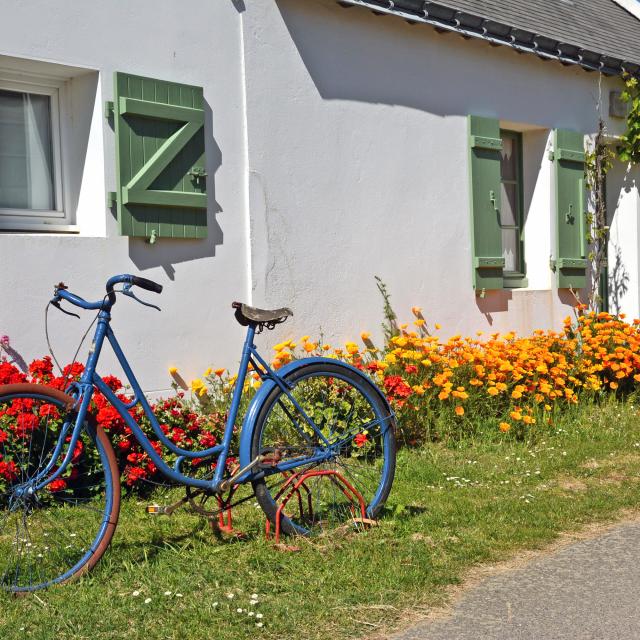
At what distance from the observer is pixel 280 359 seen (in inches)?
254

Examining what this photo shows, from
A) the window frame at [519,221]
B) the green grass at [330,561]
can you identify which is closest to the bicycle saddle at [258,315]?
the green grass at [330,561]

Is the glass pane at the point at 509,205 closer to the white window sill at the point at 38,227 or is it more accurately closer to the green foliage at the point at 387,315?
the green foliage at the point at 387,315

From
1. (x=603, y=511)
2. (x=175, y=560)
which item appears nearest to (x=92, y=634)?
(x=175, y=560)

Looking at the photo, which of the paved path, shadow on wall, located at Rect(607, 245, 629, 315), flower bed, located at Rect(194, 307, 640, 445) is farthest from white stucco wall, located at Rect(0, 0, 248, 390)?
shadow on wall, located at Rect(607, 245, 629, 315)

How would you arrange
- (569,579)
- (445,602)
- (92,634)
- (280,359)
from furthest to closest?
(280,359)
(569,579)
(445,602)
(92,634)

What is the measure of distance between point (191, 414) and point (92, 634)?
7.93 ft

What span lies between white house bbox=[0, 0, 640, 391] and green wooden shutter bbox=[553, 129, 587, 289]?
23mm

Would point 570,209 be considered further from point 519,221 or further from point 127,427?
point 127,427

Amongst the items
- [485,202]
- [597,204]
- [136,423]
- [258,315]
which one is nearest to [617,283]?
[597,204]

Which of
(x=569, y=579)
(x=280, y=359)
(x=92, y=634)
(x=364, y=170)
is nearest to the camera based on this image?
(x=92, y=634)

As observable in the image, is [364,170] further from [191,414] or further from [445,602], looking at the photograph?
[445,602]

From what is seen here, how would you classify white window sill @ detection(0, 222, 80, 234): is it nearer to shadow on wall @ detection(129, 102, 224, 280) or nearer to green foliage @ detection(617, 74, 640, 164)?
shadow on wall @ detection(129, 102, 224, 280)

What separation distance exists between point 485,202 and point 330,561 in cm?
519

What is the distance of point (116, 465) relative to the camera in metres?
3.79
